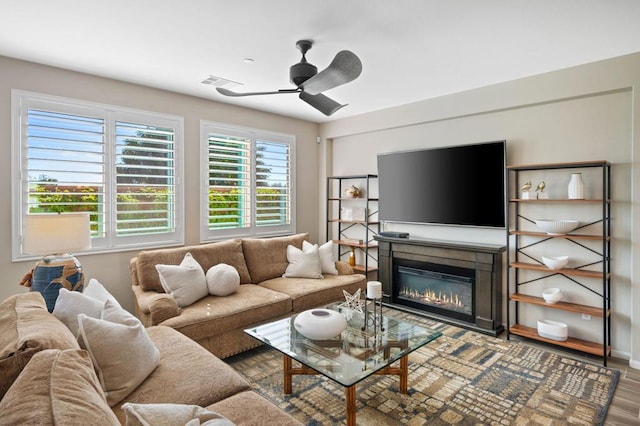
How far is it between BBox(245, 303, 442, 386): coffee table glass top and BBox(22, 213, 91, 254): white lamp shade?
1.50 m

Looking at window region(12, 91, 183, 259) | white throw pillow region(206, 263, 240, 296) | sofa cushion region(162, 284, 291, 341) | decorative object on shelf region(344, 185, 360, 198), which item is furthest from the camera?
decorative object on shelf region(344, 185, 360, 198)

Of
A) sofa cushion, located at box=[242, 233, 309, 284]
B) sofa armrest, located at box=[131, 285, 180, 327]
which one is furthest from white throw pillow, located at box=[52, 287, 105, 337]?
sofa cushion, located at box=[242, 233, 309, 284]

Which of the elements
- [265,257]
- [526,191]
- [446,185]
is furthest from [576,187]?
[265,257]

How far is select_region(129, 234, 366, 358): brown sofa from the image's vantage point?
2877 millimetres

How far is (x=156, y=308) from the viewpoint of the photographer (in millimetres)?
2789

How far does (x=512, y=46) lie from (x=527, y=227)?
72.7 inches

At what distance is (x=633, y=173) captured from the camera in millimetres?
2984

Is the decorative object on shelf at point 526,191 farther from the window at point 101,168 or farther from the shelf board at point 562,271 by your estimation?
the window at point 101,168

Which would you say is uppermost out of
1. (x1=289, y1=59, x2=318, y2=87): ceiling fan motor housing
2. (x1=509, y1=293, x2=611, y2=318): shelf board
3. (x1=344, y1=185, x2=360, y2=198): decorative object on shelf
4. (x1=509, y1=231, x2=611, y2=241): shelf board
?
(x1=289, y1=59, x2=318, y2=87): ceiling fan motor housing

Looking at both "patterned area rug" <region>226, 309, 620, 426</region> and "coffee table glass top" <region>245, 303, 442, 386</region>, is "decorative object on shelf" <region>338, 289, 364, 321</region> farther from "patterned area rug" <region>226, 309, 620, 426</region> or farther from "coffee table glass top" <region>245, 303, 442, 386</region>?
A: "patterned area rug" <region>226, 309, 620, 426</region>

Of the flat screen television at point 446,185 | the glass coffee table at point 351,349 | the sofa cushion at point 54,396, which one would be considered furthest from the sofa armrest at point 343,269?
the sofa cushion at point 54,396

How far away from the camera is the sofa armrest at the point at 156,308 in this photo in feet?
9.16

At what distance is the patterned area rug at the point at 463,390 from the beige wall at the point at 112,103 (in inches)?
66.7

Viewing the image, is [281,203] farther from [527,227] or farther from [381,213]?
[527,227]
